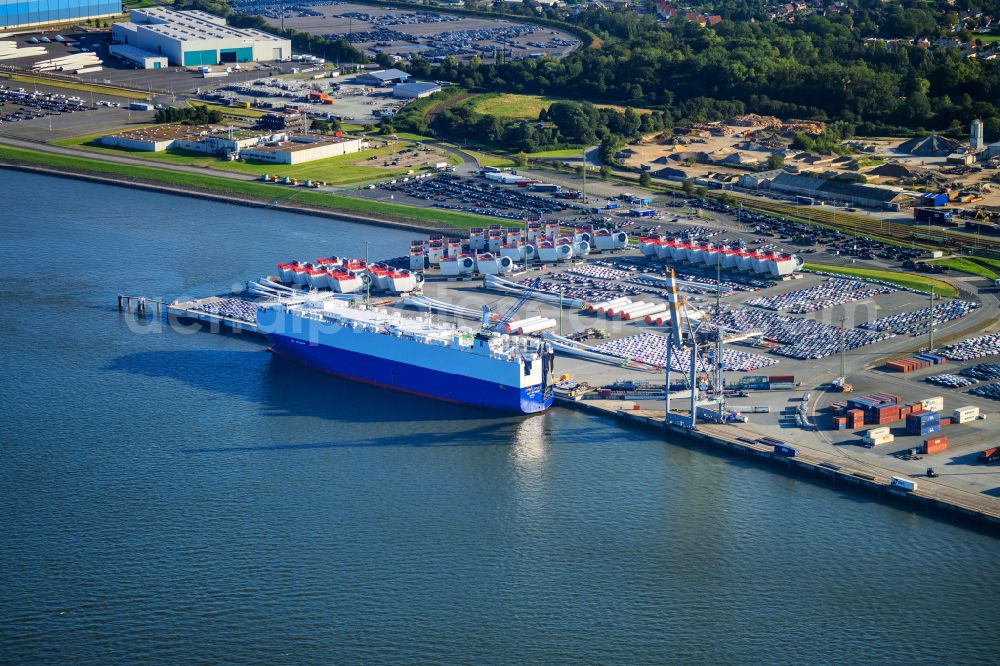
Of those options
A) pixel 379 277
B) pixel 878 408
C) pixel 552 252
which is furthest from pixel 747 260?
pixel 878 408

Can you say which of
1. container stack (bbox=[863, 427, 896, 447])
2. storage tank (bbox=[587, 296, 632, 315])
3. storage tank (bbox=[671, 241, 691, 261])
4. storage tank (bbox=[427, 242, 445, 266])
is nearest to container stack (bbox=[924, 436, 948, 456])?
container stack (bbox=[863, 427, 896, 447])

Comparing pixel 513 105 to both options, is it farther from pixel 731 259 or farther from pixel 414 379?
pixel 414 379

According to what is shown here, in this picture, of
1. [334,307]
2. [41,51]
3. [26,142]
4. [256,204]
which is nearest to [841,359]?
[334,307]

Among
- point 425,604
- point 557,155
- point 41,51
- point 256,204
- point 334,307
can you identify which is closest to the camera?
point 425,604

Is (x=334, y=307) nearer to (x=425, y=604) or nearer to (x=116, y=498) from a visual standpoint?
(x=116, y=498)

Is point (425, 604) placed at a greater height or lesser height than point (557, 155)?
lesser

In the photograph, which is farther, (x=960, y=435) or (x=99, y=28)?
(x=99, y=28)

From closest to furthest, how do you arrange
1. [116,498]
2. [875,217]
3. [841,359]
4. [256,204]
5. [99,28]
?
[116,498]
[841,359]
[875,217]
[256,204]
[99,28]
